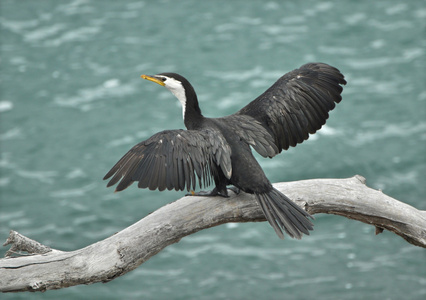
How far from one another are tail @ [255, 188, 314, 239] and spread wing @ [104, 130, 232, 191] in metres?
0.37

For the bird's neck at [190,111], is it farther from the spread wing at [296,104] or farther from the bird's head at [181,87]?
the spread wing at [296,104]

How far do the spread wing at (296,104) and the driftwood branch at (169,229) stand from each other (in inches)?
24.5

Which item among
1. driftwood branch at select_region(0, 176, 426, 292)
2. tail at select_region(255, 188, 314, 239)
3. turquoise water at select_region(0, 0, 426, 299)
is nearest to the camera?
driftwood branch at select_region(0, 176, 426, 292)

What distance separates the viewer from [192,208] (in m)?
5.34

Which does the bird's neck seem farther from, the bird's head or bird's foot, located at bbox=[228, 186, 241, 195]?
bird's foot, located at bbox=[228, 186, 241, 195]

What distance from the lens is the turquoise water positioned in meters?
10.1

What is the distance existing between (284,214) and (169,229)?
2.96 feet

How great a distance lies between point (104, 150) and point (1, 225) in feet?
7.93

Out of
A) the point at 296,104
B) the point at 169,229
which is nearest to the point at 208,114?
the point at 296,104

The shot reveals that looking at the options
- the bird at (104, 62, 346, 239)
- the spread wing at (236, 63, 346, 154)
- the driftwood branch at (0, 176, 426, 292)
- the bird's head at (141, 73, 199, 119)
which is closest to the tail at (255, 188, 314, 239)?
the bird at (104, 62, 346, 239)

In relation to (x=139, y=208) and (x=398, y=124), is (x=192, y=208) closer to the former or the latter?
(x=139, y=208)

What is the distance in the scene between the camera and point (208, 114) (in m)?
12.8

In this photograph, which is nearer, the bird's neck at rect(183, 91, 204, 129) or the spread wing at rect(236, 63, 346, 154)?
the bird's neck at rect(183, 91, 204, 129)

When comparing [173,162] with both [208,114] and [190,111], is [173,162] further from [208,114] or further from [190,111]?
[208,114]
